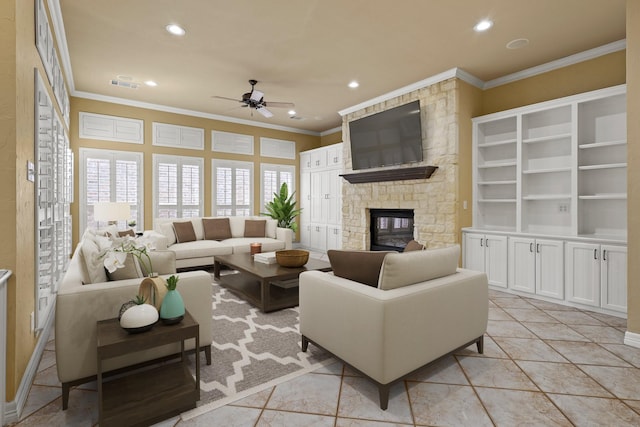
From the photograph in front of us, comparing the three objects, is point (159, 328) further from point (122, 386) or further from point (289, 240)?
point (289, 240)

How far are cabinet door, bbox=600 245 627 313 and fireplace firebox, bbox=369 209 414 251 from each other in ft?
7.89

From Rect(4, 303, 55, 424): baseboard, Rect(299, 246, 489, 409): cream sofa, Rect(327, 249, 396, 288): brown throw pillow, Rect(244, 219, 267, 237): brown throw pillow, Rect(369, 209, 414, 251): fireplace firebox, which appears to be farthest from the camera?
Rect(244, 219, 267, 237): brown throw pillow

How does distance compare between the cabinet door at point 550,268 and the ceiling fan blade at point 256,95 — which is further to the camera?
the ceiling fan blade at point 256,95

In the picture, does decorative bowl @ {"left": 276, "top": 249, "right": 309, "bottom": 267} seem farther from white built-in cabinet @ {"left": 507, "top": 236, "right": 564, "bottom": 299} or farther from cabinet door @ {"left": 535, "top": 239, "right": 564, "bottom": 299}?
cabinet door @ {"left": 535, "top": 239, "right": 564, "bottom": 299}

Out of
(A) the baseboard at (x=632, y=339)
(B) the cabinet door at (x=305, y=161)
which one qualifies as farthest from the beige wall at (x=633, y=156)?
(B) the cabinet door at (x=305, y=161)

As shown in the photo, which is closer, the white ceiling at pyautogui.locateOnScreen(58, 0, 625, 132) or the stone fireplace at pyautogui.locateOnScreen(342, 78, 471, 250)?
the white ceiling at pyautogui.locateOnScreen(58, 0, 625, 132)


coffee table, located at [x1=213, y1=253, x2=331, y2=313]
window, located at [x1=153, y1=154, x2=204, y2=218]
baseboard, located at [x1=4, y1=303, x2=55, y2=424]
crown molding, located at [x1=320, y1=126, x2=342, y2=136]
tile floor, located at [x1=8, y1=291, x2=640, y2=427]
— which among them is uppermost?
crown molding, located at [x1=320, y1=126, x2=342, y2=136]

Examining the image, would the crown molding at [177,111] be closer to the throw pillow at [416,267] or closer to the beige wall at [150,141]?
the beige wall at [150,141]

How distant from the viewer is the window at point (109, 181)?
554 cm

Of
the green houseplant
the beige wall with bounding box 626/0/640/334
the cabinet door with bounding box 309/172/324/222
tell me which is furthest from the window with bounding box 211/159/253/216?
the beige wall with bounding box 626/0/640/334

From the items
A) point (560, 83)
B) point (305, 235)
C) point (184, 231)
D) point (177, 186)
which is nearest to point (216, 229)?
point (184, 231)

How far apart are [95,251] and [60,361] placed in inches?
26.9

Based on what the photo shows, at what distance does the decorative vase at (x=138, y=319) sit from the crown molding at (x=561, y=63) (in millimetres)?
5277

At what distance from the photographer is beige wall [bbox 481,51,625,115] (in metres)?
3.76
